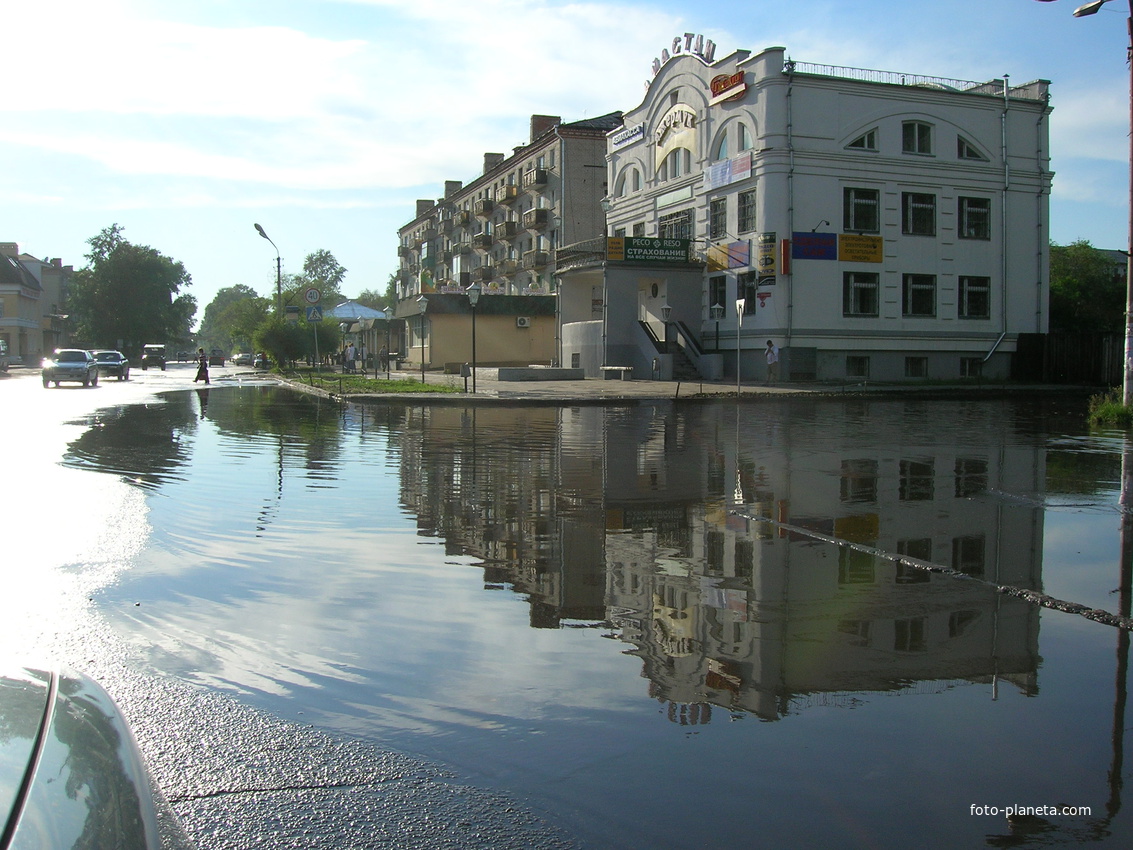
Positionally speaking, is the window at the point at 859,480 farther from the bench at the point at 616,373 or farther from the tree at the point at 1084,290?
the tree at the point at 1084,290

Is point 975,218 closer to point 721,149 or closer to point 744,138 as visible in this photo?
point 744,138

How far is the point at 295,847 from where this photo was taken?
3.15 meters

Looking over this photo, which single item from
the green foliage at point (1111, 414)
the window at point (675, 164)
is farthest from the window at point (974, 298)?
the green foliage at point (1111, 414)

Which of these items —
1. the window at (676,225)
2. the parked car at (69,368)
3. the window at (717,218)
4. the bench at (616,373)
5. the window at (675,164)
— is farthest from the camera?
the window at (676,225)

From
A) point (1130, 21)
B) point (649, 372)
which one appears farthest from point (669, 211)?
point (1130, 21)

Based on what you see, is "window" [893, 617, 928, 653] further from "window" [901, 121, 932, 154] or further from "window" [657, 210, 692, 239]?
"window" [657, 210, 692, 239]

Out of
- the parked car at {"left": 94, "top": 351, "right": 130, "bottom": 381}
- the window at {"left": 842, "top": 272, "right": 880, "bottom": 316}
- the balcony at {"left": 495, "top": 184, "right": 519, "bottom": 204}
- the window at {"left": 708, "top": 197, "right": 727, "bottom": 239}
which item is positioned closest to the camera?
the window at {"left": 842, "top": 272, "right": 880, "bottom": 316}

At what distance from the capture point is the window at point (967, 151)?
4109 centimetres

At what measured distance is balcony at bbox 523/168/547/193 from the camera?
6128 centimetres

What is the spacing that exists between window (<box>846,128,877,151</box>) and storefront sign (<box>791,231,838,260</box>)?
12.5 feet

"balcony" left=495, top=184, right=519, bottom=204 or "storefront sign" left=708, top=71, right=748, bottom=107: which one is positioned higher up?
"balcony" left=495, top=184, right=519, bottom=204

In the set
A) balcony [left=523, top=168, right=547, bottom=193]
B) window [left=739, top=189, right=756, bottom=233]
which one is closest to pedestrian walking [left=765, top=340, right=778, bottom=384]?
window [left=739, top=189, right=756, bottom=233]

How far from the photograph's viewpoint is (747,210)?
133 ft

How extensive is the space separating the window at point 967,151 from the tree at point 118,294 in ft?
283
